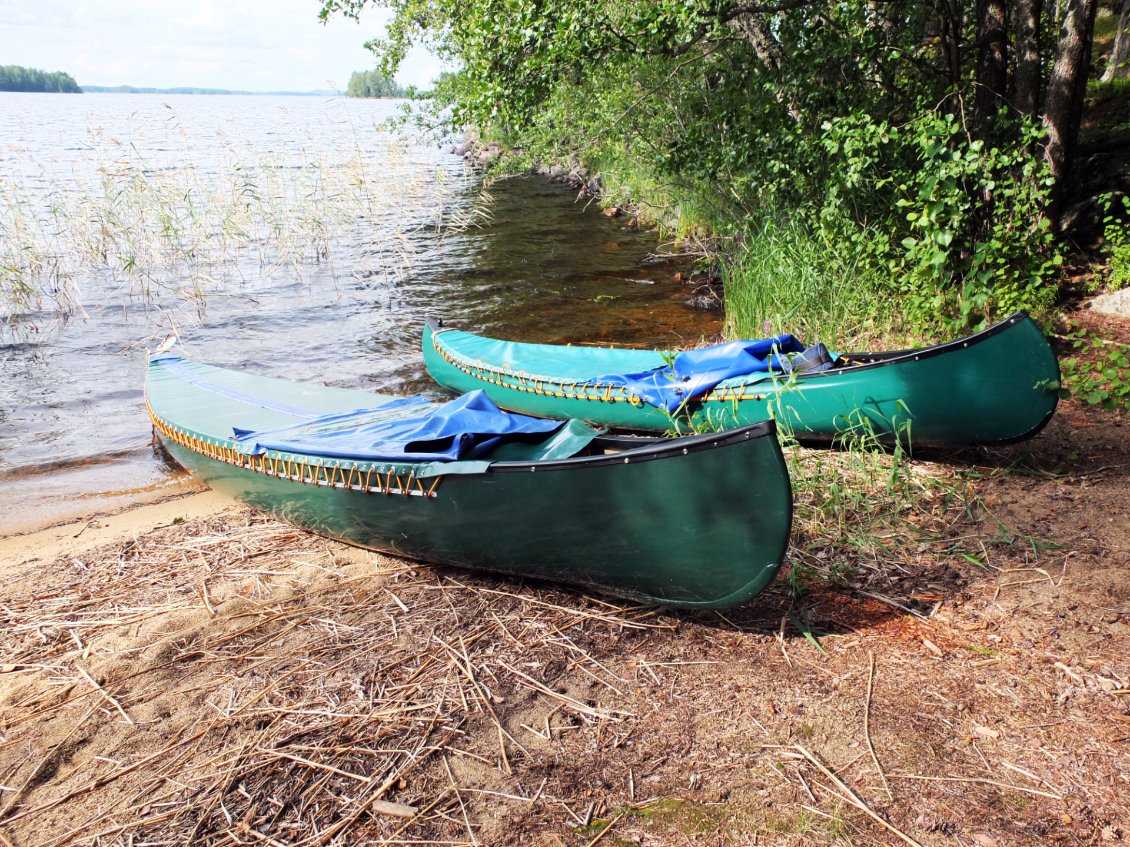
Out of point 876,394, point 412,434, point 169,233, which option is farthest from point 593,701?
point 169,233

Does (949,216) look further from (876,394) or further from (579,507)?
(579,507)

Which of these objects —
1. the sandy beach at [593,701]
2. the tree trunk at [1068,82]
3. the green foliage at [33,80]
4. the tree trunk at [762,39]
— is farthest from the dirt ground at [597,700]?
the green foliage at [33,80]

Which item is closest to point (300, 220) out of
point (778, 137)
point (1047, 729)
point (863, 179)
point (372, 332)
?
point (372, 332)

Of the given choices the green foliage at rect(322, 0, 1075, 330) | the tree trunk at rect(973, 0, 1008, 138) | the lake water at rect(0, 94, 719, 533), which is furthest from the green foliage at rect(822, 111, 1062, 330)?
the lake water at rect(0, 94, 719, 533)

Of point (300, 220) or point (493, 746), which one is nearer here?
point (493, 746)

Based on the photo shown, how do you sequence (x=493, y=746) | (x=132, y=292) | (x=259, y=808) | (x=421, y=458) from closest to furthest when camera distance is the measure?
(x=259, y=808) → (x=493, y=746) → (x=421, y=458) → (x=132, y=292)

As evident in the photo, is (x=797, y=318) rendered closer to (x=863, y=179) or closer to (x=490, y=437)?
(x=863, y=179)

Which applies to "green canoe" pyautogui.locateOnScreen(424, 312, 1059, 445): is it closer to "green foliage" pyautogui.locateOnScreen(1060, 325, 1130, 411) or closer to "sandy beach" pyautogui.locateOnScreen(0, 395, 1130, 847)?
"green foliage" pyautogui.locateOnScreen(1060, 325, 1130, 411)

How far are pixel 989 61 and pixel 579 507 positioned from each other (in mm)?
5878

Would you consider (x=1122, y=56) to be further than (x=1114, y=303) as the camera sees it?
Yes

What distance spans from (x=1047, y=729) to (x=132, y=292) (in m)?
11.6

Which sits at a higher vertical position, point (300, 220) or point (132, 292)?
point (300, 220)

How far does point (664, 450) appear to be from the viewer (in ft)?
9.91

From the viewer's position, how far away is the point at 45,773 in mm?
2719
